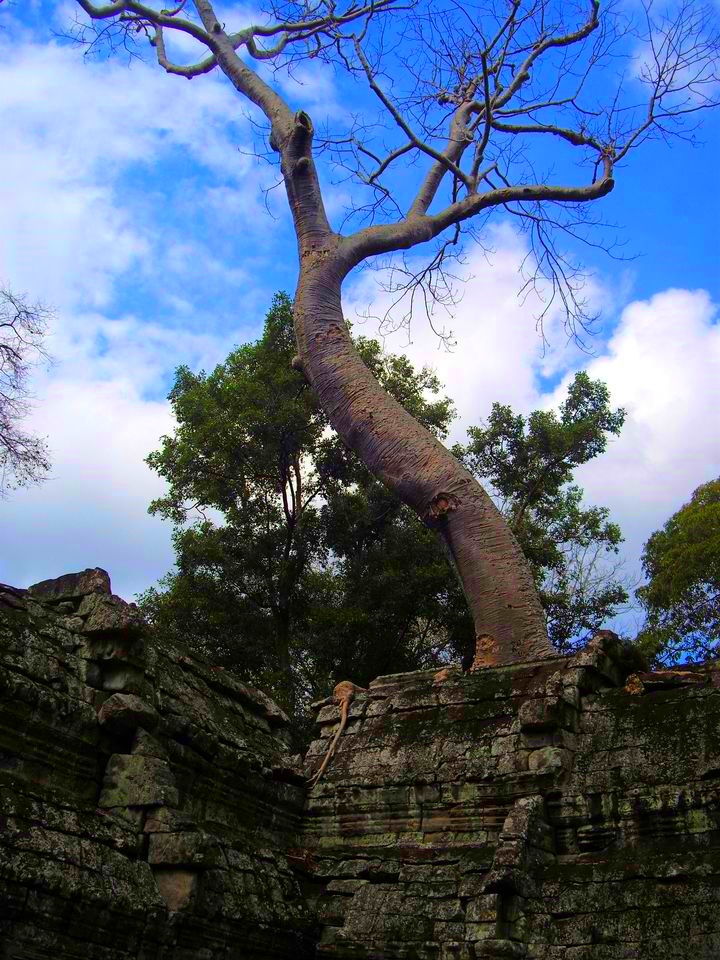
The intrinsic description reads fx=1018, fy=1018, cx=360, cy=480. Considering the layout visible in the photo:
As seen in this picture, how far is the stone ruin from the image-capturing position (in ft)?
14.6

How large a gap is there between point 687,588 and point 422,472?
8.94 meters

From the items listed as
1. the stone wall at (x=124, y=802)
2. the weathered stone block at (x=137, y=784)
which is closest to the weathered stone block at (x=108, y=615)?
the stone wall at (x=124, y=802)

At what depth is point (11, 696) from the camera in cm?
457

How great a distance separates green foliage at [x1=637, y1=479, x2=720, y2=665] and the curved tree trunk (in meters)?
7.61

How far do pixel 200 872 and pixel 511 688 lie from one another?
7.59ft

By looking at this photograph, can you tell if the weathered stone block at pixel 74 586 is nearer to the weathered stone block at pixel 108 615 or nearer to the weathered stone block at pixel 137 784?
the weathered stone block at pixel 108 615

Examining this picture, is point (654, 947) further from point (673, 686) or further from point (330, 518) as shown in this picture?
point (330, 518)

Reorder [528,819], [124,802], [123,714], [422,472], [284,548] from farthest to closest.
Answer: [284,548]
[422,472]
[528,819]
[123,714]
[124,802]

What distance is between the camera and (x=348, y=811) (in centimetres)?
625

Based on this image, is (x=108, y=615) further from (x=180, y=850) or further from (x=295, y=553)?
(x=295, y=553)

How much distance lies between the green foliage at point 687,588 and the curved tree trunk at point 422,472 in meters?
7.61

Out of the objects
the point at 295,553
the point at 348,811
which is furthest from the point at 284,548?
the point at 348,811

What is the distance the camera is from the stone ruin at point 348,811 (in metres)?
4.45

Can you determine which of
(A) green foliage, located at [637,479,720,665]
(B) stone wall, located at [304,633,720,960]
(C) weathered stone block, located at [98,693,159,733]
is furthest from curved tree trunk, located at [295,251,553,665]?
(A) green foliage, located at [637,479,720,665]
